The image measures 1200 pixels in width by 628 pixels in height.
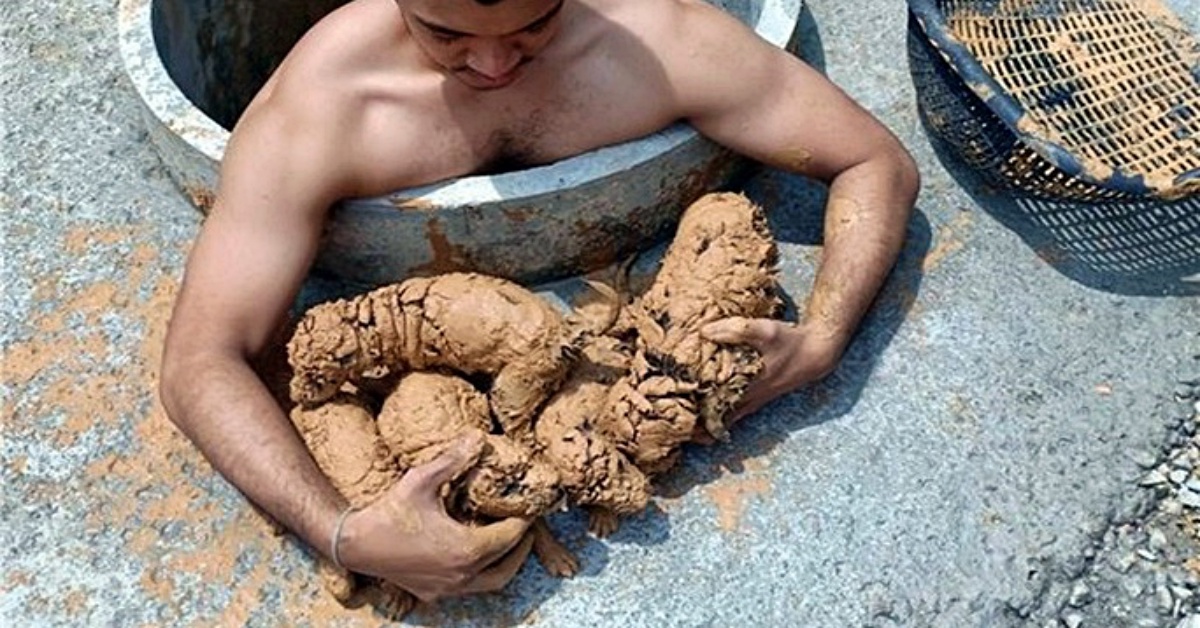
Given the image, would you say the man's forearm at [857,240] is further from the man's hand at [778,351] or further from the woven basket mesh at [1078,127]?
the woven basket mesh at [1078,127]

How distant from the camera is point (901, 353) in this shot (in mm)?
3447

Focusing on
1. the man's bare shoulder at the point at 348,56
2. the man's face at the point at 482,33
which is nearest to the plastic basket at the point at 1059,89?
the man's face at the point at 482,33

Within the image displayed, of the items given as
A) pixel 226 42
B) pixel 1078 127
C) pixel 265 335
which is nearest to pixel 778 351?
pixel 265 335

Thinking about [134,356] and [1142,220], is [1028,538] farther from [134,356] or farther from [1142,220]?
[134,356]

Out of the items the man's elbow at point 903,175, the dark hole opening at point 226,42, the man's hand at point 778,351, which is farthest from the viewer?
the dark hole opening at point 226,42

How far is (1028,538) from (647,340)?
946 mm

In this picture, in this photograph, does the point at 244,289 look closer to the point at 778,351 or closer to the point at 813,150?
the point at 778,351

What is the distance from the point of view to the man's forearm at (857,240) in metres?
3.33

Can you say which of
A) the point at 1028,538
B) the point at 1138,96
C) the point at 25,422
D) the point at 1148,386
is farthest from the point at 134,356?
the point at 1138,96

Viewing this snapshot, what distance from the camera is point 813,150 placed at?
136 inches

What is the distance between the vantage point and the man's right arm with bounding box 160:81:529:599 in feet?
9.64

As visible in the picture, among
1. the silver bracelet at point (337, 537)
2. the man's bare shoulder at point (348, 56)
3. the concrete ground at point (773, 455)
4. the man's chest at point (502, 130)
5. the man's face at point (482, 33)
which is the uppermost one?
the man's face at point (482, 33)

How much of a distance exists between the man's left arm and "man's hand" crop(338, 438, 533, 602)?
71cm

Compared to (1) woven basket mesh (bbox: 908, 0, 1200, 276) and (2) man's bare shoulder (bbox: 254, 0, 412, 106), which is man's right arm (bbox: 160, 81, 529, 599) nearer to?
(2) man's bare shoulder (bbox: 254, 0, 412, 106)
